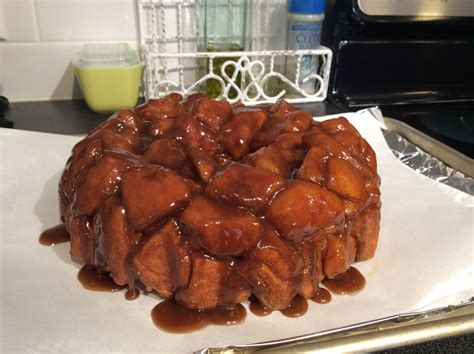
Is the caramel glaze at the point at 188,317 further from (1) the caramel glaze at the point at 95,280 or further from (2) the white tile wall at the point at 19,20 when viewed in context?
(2) the white tile wall at the point at 19,20

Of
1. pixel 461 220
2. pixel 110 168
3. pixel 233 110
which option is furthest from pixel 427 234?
pixel 110 168

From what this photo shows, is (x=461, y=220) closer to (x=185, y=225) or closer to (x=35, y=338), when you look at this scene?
(x=185, y=225)

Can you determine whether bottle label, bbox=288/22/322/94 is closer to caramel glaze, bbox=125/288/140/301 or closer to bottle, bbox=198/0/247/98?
bottle, bbox=198/0/247/98

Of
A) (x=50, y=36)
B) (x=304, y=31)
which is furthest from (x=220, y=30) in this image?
(x=50, y=36)

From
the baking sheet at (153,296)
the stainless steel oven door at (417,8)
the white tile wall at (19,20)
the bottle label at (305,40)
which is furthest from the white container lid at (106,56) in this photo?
the stainless steel oven door at (417,8)

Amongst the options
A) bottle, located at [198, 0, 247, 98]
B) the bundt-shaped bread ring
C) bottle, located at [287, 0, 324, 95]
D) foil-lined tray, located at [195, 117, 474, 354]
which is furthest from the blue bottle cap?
foil-lined tray, located at [195, 117, 474, 354]

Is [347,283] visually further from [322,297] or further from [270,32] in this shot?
[270,32]
